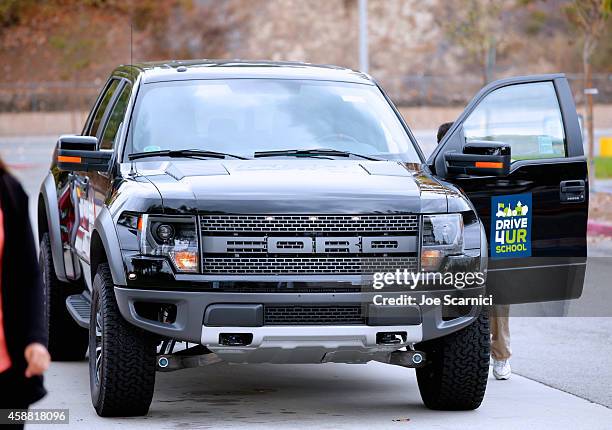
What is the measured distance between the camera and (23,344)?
449 cm

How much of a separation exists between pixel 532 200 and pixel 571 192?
297 millimetres

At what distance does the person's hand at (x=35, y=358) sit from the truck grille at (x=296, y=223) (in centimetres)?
262

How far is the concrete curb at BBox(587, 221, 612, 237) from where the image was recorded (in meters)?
18.3

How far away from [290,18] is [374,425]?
63312 mm

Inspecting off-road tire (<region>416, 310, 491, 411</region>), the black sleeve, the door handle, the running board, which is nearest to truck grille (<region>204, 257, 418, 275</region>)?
off-road tire (<region>416, 310, 491, 411</region>)

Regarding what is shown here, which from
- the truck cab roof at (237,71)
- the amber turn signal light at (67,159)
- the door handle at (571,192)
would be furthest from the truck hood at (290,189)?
the door handle at (571,192)

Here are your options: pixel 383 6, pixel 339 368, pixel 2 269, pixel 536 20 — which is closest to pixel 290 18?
pixel 383 6

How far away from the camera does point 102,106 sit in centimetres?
972

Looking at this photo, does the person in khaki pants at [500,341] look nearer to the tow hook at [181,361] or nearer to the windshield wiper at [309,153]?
the windshield wiper at [309,153]

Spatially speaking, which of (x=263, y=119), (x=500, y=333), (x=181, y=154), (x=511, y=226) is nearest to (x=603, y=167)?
(x=500, y=333)

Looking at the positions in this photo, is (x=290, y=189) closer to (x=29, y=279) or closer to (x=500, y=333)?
(x=500, y=333)

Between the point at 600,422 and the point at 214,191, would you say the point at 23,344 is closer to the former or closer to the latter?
the point at 214,191

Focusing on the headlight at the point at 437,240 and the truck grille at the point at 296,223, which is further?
the headlight at the point at 437,240

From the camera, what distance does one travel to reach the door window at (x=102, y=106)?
9529 millimetres
